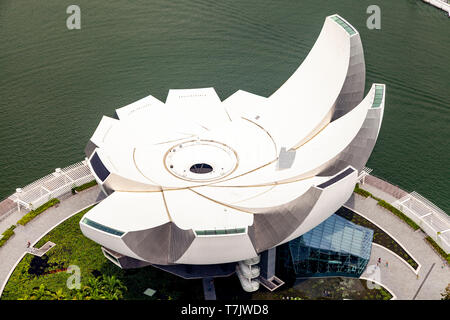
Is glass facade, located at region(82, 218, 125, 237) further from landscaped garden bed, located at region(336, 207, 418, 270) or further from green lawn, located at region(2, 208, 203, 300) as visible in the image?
landscaped garden bed, located at region(336, 207, 418, 270)

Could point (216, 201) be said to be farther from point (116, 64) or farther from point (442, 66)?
point (442, 66)

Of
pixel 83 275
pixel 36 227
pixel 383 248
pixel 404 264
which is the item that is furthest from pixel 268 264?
pixel 36 227

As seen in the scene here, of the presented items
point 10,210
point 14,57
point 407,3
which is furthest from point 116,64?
point 407,3

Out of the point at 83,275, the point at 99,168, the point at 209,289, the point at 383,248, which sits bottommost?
the point at 209,289

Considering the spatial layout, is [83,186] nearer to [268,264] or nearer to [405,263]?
[268,264]

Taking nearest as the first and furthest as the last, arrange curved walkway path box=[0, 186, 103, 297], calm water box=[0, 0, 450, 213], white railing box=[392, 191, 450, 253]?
curved walkway path box=[0, 186, 103, 297], white railing box=[392, 191, 450, 253], calm water box=[0, 0, 450, 213]

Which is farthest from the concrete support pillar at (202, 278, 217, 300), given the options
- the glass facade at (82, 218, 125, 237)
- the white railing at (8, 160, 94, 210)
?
the white railing at (8, 160, 94, 210)

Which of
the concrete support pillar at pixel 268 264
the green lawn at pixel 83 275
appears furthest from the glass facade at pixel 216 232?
the green lawn at pixel 83 275
